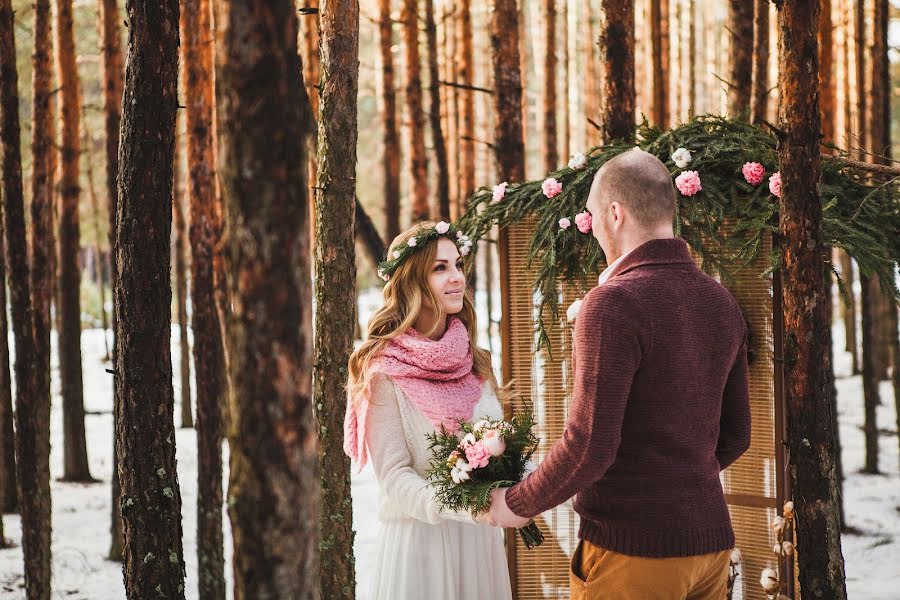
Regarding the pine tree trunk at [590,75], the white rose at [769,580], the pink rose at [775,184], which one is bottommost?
the white rose at [769,580]

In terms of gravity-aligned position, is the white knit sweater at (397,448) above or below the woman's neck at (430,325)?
below

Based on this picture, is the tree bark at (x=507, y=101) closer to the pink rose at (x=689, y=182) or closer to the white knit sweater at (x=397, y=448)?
the pink rose at (x=689, y=182)

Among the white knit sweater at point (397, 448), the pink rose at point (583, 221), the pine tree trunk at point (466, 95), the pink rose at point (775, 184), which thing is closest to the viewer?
the white knit sweater at point (397, 448)

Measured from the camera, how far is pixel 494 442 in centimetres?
285

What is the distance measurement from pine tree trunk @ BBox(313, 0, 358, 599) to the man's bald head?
8.15ft

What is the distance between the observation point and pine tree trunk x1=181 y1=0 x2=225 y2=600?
659 cm

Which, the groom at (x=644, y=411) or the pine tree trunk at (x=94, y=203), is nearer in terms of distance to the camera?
the groom at (x=644, y=411)

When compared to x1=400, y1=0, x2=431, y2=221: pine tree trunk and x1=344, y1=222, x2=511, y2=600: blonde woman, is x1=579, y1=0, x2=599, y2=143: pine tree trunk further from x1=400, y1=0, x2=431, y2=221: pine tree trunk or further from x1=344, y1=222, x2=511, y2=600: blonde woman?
x1=344, y1=222, x2=511, y2=600: blonde woman

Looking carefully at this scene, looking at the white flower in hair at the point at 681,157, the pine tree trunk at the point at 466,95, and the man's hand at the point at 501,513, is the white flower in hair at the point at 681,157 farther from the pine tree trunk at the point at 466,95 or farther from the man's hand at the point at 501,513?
the pine tree trunk at the point at 466,95

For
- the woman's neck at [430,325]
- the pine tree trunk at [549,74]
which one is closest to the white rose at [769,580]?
the woman's neck at [430,325]

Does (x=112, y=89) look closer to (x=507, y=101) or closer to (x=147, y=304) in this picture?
(x=507, y=101)

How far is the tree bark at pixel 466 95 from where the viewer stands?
11.5 m

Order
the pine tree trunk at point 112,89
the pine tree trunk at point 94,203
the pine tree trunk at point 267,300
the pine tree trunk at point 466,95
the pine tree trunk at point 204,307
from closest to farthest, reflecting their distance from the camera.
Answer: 1. the pine tree trunk at point 267,300
2. the pine tree trunk at point 204,307
3. the pine tree trunk at point 112,89
4. the pine tree trunk at point 466,95
5. the pine tree trunk at point 94,203

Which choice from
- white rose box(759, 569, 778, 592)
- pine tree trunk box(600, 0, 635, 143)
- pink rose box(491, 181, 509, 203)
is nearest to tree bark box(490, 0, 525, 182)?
pine tree trunk box(600, 0, 635, 143)
